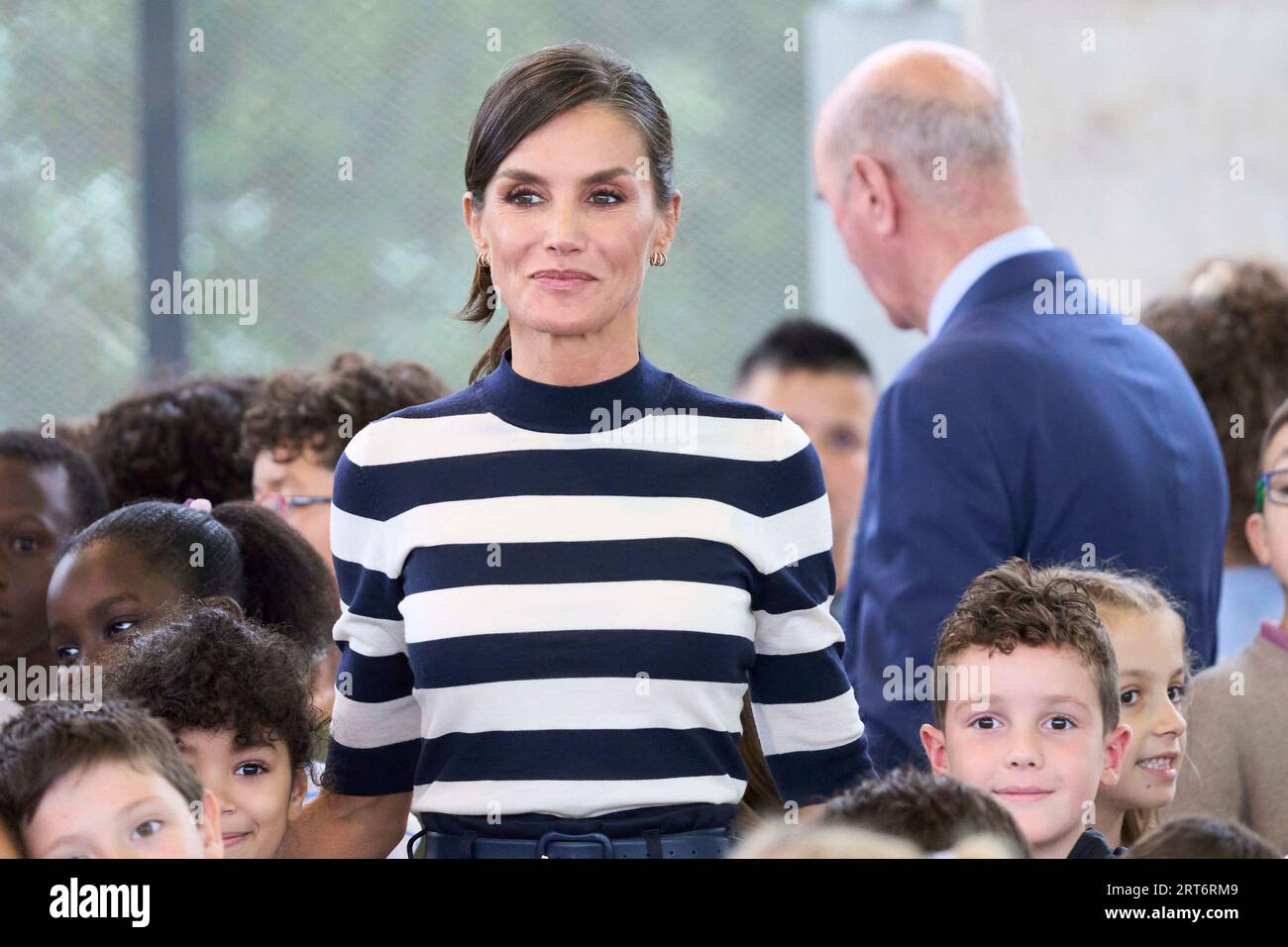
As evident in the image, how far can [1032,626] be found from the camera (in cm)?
168

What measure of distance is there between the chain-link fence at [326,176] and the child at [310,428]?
4.49ft

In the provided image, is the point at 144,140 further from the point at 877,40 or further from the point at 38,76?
the point at 877,40

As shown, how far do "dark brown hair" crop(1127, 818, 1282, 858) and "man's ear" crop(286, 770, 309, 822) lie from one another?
819 mm

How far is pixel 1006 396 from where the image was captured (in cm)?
231

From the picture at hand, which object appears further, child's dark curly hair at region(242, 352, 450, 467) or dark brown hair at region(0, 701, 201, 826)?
child's dark curly hair at region(242, 352, 450, 467)

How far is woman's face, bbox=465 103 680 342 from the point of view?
1.52 m

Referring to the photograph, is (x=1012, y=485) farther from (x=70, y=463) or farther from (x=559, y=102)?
(x=70, y=463)

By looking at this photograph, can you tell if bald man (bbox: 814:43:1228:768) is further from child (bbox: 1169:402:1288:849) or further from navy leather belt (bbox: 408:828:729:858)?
navy leather belt (bbox: 408:828:729:858)

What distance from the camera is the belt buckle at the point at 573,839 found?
56.6 inches

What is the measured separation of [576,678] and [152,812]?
14.7 inches

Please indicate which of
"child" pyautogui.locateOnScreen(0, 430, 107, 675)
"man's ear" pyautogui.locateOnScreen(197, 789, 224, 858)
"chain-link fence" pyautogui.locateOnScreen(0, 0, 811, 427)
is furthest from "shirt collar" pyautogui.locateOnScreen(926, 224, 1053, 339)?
"chain-link fence" pyautogui.locateOnScreen(0, 0, 811, 427)

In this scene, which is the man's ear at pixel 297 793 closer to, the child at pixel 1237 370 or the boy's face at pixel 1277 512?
the boy's face at pixel 1277 512
